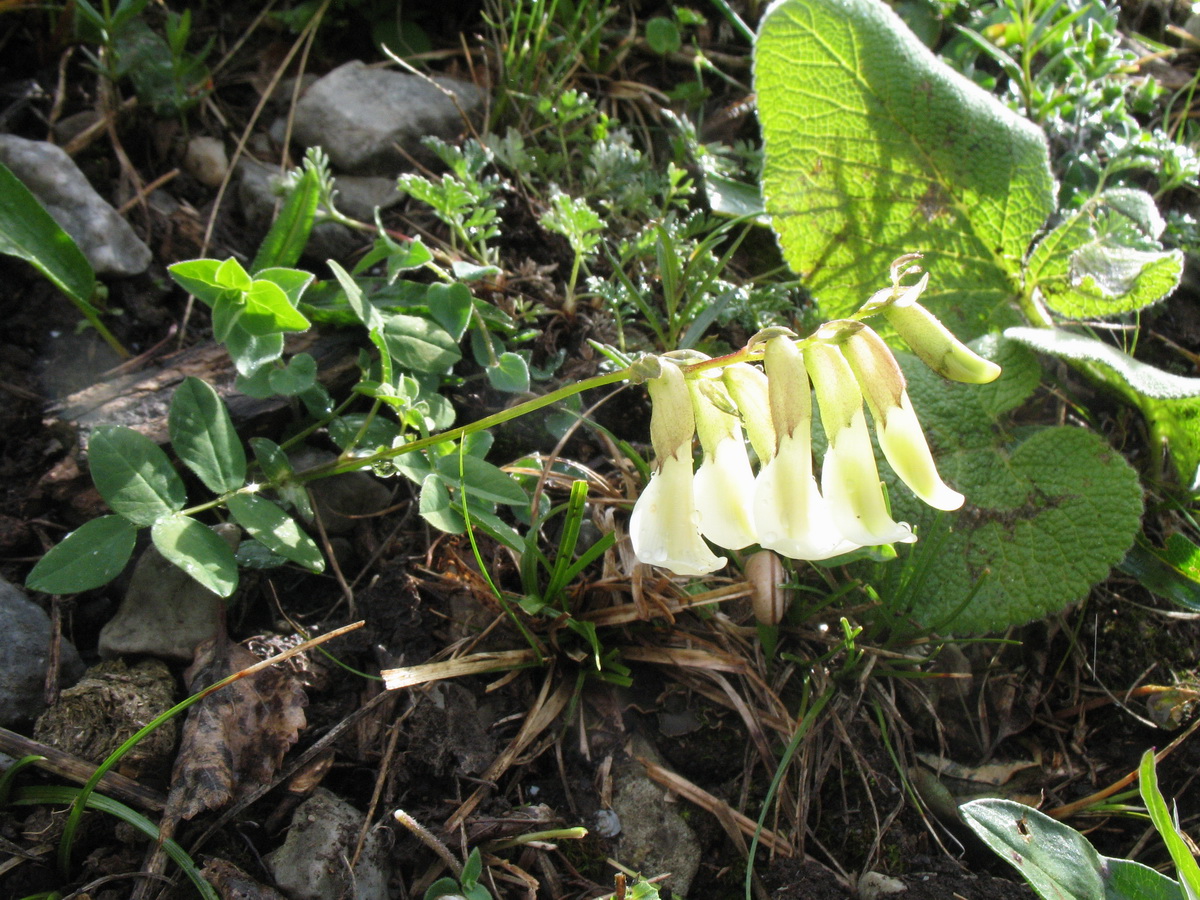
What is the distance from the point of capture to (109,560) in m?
1.62

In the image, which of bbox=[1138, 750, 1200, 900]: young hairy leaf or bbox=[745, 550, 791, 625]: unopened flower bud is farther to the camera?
bbox=[745, 550, 791, 625]: unopened flower bud

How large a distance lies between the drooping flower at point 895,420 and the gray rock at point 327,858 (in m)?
1.14

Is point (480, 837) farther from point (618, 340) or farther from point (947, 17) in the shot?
point (947, 17)

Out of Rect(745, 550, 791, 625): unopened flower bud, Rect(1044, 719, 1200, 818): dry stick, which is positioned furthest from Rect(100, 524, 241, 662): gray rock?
Rect(1044, 719, 1200, 818): dry stick

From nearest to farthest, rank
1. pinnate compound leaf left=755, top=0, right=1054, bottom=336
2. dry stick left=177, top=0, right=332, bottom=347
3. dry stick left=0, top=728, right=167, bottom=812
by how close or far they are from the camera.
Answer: dry stick left=0, top=728, right=167, bottom=812 → pinnate compound leaf left=755, top=0, right=1054, bottom=336 → dry stick left=177, top=0, right=332, bottom=347

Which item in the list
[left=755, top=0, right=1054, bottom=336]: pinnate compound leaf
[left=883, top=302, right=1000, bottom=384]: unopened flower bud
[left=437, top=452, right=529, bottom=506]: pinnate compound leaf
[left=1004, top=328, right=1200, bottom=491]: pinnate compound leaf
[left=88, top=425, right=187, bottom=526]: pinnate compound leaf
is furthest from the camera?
[left=755, top=0, right=1054, bottom=336]: pinnate compound leaf

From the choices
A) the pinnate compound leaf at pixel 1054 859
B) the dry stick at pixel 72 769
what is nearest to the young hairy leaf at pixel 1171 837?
the pinnate compound leaf at pixel 1054 859

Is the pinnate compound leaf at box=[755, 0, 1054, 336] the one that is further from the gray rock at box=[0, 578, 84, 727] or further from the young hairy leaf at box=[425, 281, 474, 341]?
the gray rock at box=[0, 578, 84, 727]

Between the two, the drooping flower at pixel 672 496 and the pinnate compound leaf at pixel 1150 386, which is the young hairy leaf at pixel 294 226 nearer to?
the drooping flower at pixel 672 496

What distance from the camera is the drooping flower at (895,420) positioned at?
1312 mm

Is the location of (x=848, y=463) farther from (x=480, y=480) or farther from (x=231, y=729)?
(x=231, y=729)

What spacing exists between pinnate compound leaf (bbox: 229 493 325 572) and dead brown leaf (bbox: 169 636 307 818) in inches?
9.2

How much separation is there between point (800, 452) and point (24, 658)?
1.54 m

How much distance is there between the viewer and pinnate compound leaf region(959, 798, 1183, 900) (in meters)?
1.40
